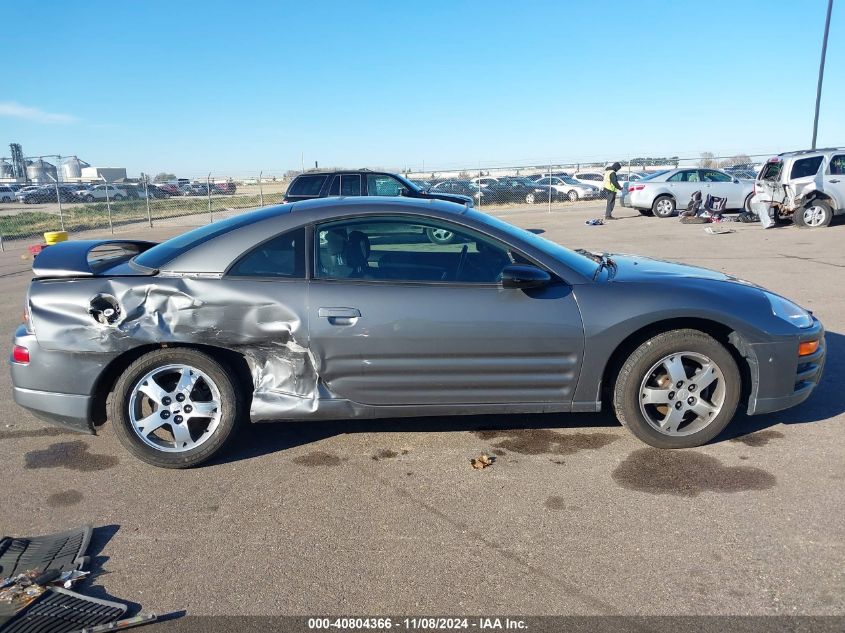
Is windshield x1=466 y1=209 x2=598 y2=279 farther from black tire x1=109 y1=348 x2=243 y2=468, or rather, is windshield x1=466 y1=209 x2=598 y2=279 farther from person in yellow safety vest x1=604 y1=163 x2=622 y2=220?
person in yellow safety vest x1=604 y1=163 x2=622 y2=220

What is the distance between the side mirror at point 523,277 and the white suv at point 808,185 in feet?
44.7

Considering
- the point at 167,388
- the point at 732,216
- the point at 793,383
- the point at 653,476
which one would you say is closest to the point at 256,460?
the point at 167,388

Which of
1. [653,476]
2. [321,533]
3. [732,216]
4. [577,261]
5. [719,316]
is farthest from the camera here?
[732,216]

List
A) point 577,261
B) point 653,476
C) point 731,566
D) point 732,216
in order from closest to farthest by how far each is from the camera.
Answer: point 731,566 < point 653,476 < point 577,261 < point 732,216

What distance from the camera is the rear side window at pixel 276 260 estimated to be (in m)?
3.95

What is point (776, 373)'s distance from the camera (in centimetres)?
396

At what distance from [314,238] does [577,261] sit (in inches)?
67.6

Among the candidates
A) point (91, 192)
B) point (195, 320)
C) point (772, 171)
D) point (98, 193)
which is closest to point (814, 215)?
point (772, 171)

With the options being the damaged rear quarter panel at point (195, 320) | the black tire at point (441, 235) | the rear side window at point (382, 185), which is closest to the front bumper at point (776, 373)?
the black tire at point (441, 235)

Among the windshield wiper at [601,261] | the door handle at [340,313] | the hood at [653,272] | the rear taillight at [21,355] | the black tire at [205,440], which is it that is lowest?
the black tire at [205,440]

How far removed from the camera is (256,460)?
404 cm

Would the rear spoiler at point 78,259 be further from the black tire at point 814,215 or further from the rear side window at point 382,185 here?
the black tire at point 814,215

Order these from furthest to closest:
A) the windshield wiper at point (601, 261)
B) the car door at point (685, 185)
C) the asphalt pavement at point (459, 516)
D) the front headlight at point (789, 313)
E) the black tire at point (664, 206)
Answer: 1. the black tire at point (664, 206)
2. the car door at point (685, 185)
3. the windshield wiper at point (601, 261)
4. the front headlight at point (789, 313)
5. the asphalt pavement at point (459, 516)

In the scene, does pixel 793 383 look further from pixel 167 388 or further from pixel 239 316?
pixel 167 388
